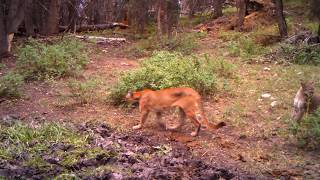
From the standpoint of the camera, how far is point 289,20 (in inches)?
671

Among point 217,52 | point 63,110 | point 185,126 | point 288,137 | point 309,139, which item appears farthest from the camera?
point 217,52

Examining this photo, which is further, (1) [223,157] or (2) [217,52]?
(2) [217,52]

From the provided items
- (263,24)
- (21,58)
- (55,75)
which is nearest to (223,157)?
(55,75)

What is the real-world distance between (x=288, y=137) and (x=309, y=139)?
0.49 metres

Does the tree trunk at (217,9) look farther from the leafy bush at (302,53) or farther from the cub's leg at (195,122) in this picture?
the cub's leg at (195,122)

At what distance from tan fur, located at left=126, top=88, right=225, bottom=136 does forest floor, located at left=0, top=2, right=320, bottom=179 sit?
223 millimetres

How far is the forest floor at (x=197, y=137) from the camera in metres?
5.87

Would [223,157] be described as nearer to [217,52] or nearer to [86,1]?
[217,52]

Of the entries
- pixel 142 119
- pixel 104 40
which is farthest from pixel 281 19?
pixel 142 119

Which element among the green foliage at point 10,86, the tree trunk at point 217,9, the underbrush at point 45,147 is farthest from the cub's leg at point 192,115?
the tree trunk at point 217,9

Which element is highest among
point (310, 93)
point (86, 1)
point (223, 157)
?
point (86, 1)

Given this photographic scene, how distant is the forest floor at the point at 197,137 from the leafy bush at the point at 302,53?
62 centimetres

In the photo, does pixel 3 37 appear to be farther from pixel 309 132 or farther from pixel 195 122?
pixel 309 132

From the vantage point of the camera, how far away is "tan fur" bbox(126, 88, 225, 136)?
7.14 metres
